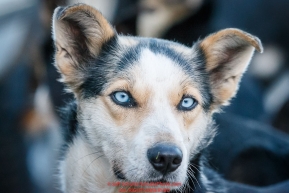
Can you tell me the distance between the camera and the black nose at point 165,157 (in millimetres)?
3268

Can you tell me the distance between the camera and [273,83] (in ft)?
28.3

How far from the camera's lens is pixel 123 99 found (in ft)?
11.9

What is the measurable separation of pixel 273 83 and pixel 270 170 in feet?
11.9

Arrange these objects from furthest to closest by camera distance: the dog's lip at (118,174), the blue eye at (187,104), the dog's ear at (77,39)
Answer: the dog's ear at (77,39) < the blue eye at (187,104) < the dog's lip at (118,174)

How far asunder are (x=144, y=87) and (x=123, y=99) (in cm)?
16

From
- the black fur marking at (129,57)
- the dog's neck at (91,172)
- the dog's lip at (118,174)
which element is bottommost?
the dog's neck at (91,172)

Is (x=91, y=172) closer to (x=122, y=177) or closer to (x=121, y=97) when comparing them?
(x=122, y=177)

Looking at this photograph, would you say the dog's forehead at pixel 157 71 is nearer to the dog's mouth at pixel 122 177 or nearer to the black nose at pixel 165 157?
the black nose at pixel 165 157

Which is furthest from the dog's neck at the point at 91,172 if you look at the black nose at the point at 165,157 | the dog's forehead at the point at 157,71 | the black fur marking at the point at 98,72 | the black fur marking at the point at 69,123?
the dog's forehead at the point at 157,71

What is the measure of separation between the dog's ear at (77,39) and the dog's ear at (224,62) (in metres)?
0.76

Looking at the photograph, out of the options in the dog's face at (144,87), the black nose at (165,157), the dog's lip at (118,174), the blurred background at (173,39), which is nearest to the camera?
the black nose at (165,157)

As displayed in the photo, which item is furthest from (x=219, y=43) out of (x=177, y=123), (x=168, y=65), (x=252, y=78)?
A: (x=252, y=78)

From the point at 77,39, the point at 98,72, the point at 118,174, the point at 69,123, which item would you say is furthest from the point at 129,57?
the point at 118,174

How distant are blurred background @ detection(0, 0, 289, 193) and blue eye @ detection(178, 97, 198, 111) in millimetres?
1260
